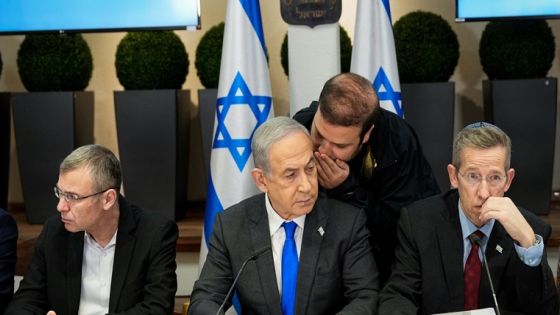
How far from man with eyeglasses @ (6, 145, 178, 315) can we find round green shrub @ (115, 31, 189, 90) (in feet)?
6.29

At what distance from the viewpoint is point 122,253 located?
3.04m

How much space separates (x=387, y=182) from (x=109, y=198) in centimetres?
103

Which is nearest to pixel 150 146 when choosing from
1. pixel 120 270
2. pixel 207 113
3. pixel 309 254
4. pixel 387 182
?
pixel 207 113

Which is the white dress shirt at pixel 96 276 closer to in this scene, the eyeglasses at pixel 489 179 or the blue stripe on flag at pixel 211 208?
the blue stripe on flag at pixel 211 208

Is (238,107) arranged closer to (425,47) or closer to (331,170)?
(331,170)

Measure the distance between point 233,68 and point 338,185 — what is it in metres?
1.23

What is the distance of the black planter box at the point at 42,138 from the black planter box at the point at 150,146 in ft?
1.05

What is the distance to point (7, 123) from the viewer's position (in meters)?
5.30

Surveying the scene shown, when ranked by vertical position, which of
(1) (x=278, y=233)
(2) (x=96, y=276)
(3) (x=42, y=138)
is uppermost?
(3) (x=42, y=138)

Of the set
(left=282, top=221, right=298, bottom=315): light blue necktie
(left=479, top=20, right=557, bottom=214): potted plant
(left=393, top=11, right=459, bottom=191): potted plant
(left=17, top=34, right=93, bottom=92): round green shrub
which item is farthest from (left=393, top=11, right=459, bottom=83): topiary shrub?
(left=282, top=221, right=298, bottom=315): light blue necktie

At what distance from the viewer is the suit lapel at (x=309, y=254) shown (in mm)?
2672

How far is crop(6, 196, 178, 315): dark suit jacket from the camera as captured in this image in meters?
3.01

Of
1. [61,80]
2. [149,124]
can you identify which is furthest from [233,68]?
[61,80]

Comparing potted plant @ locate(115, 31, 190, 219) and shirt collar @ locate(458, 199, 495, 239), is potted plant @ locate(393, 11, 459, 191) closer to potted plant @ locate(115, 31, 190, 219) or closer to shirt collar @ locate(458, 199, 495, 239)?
potted plant @ locate(115, 31, 190, 219)
